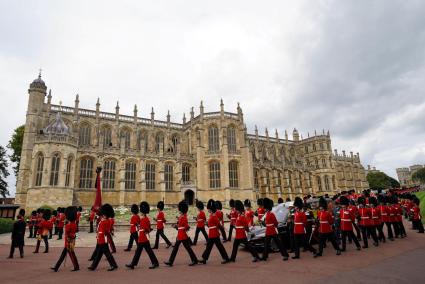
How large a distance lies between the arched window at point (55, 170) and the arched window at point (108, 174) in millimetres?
5860

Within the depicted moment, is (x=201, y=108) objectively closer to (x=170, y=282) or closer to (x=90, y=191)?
(x=90, y=191)

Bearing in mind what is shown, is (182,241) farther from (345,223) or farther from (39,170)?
(39,170)

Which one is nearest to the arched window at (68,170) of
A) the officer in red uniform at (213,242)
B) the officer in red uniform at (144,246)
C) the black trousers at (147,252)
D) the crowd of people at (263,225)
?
the crowd of people at (263,225)

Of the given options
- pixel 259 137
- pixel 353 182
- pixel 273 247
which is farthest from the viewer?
pixel 353 182

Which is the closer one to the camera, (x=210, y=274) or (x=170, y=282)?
(x=170, y=282)

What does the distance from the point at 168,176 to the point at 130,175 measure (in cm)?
549

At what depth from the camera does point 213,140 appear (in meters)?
43.3

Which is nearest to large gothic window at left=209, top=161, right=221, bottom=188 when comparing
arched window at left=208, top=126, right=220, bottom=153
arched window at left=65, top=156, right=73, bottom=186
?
arched window at left=208, top=126, right=220, bottom=153

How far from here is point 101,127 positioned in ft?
136

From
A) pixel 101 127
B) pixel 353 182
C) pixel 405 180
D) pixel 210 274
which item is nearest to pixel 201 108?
pixel 101 127

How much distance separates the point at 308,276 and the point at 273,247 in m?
4.37

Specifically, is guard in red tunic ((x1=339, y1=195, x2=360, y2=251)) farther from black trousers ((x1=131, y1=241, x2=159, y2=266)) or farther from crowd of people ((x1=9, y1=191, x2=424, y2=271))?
black trousers ((x1=131, y1=241, x2=159, y2=266))

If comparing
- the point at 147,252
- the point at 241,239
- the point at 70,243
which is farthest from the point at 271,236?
the point at 70,243

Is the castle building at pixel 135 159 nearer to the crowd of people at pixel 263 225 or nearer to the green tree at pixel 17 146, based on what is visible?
the green tree at pixel 17 146
